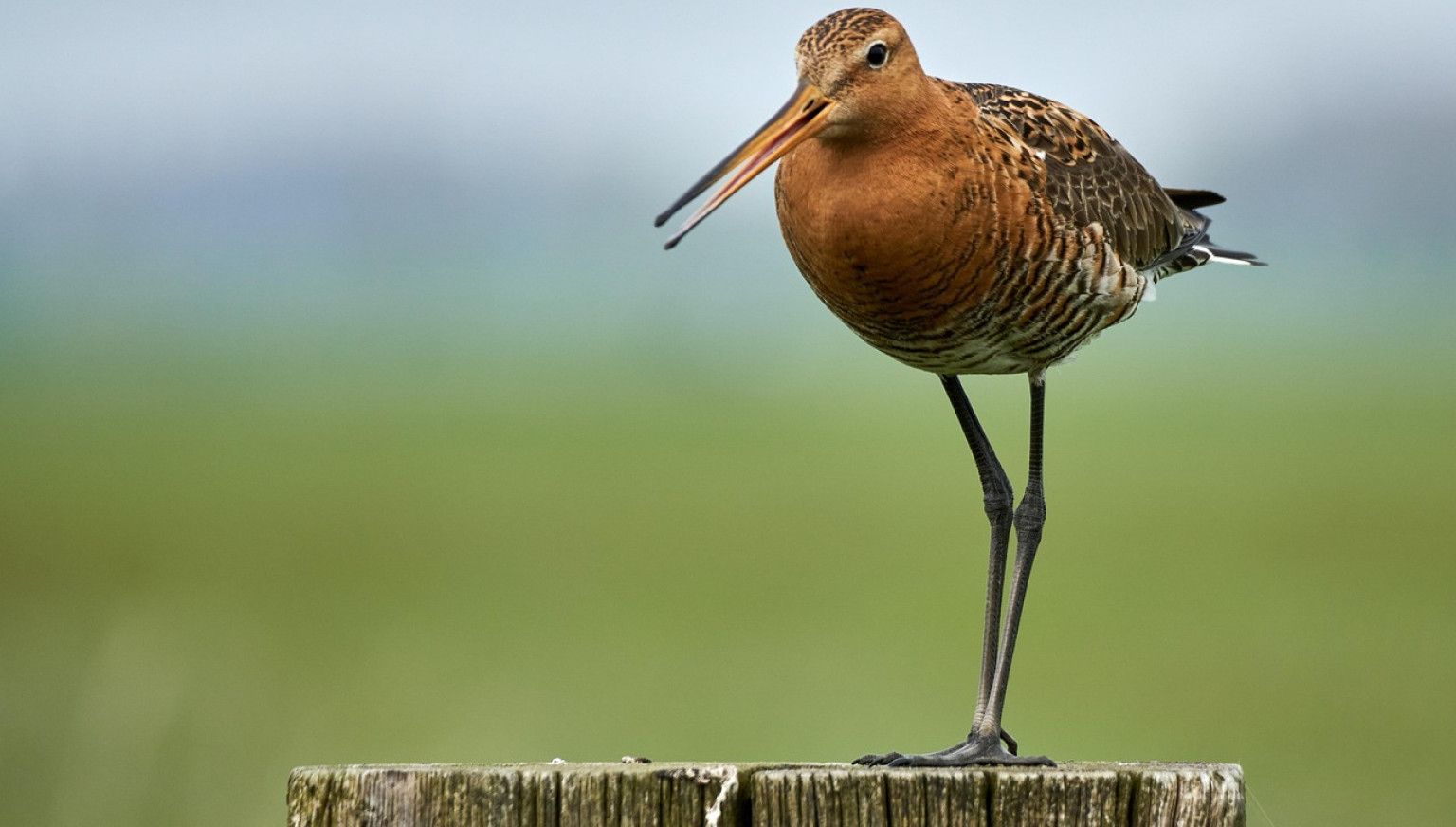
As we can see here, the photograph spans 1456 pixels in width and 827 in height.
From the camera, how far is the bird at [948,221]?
22.9 ft

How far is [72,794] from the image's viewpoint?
15273 mm

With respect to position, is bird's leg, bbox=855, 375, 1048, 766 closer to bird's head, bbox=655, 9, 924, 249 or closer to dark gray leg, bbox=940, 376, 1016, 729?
dark gray leg, bbox=940, 376, 1016, 729

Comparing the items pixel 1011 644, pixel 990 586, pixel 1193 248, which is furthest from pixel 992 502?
pixel 1193 248

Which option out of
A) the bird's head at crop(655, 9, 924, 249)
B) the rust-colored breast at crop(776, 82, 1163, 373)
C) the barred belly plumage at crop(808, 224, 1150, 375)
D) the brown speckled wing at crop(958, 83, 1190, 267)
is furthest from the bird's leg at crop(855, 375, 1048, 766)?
the bird's head at crop(655, 9, 924, 249)

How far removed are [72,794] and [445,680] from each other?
5.87 metres

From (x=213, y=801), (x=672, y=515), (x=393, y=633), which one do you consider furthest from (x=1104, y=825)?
(x=672, y=515)

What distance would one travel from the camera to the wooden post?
501 centimetres

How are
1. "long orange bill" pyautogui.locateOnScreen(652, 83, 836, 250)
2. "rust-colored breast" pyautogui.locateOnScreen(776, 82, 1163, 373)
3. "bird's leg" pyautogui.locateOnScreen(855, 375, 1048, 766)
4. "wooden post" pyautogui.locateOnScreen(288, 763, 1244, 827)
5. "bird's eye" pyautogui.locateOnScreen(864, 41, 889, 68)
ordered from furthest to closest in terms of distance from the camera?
"bird's leg" pyautogui.locateOnScreen(855, 375, 1048, 766) < "rust-colored breast" pyautogui.locateOnScreen(776, 82, 1163, 373) < "bird's eye" pyautogui.locateOnScreen(864, 41, 889, 68) < "long orange bill" pyautogui.locateOnScreen(652, 83, 836, 250) < "wooden post" pyautogui.locateOnScreen(288, 763, 1244, 827)

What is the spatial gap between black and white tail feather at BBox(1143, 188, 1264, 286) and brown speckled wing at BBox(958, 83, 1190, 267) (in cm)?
17

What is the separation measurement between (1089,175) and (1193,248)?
1.32m

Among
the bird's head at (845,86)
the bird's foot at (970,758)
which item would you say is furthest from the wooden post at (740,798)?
the bird's head at (845,86)

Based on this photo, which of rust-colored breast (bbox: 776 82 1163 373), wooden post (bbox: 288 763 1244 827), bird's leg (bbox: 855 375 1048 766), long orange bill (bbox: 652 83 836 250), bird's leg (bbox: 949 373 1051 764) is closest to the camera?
wooden post (bbox: 288 763 1244 827)

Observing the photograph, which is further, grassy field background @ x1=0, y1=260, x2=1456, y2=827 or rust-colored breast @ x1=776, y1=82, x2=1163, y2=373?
grassy field background @ x1=0, y1=260, x2=1456, y2=827

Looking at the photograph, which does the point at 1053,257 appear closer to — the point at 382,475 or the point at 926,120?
the point at 926,120
